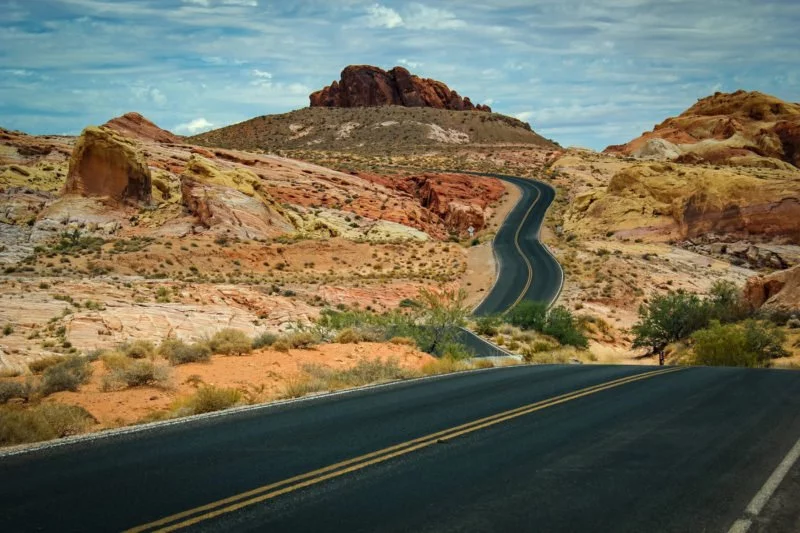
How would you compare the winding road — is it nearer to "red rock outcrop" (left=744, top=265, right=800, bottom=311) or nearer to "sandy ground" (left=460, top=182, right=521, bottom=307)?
"red rock outcrop" (left=744, top=265, right=800, bottom=311)

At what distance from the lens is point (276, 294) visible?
34.9 m

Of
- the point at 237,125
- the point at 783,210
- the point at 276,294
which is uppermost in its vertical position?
the point at 237,125

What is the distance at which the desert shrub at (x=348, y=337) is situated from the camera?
62.1 ft

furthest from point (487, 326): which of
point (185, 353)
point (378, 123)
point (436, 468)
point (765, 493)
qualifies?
point (378, 123)

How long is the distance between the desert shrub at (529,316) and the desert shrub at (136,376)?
2300cm

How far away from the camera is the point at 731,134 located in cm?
11038

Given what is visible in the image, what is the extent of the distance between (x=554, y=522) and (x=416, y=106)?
15797 cm

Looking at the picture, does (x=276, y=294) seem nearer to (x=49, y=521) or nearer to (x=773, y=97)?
(x=49, y=521)

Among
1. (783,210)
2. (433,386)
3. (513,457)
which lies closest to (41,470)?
(513,457)

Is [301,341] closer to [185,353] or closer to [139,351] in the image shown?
[185,353]

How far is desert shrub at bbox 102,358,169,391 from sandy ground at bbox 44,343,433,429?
0.55 feet

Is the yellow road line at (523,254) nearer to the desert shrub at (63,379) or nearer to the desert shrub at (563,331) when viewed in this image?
the desert shrub at (563,331)

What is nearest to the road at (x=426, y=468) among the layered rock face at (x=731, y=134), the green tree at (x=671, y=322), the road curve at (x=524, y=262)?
the green tree at (x=671, y=322)

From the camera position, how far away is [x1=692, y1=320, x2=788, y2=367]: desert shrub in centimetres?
2255
